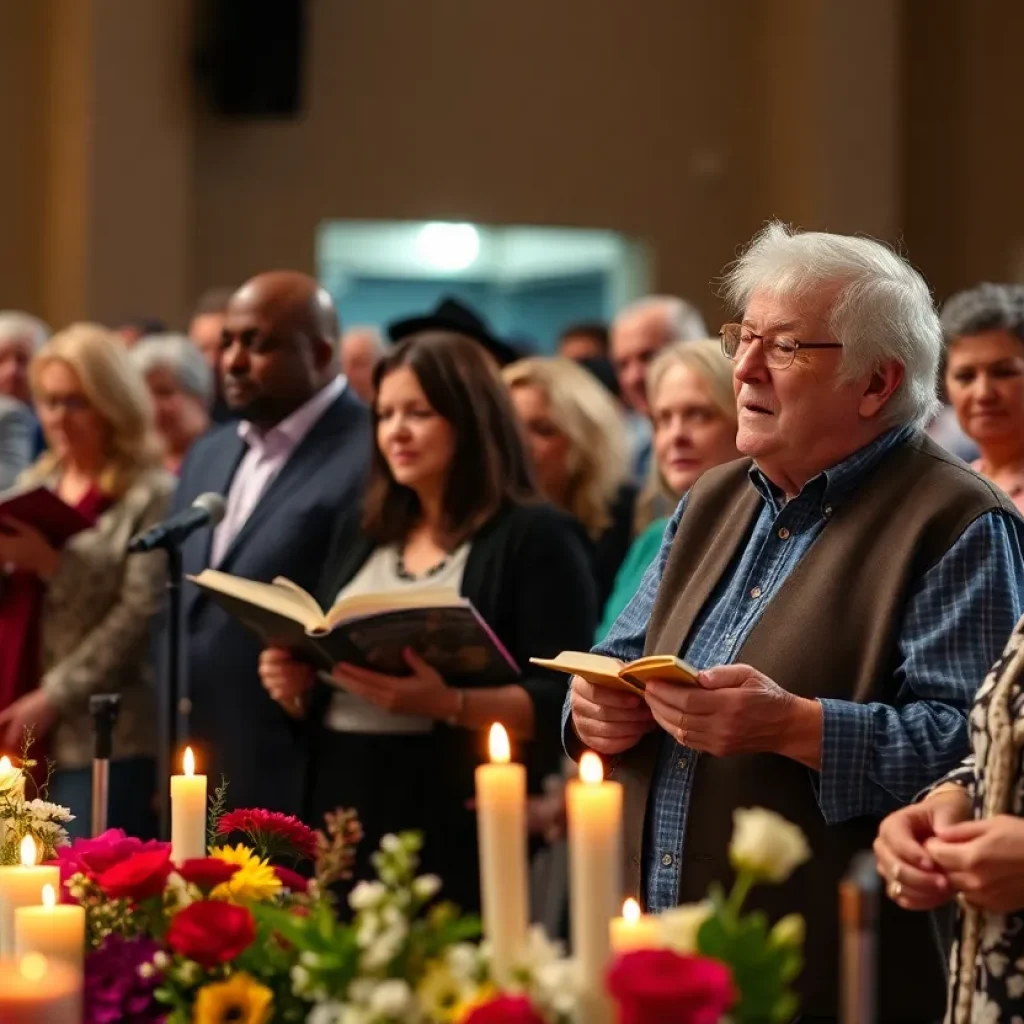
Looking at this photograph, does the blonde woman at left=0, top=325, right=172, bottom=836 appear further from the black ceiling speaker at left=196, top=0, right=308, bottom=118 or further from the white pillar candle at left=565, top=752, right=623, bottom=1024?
the black ceiling speaker at left=196, top=0, right=308, bottom=118

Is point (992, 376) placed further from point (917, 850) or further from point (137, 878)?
point (137, 878)

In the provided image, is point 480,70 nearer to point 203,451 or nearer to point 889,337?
point 203,451

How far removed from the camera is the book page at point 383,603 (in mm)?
3158

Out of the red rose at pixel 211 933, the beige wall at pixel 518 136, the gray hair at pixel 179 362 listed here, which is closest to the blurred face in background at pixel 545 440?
the gray hair at pixel 179 362

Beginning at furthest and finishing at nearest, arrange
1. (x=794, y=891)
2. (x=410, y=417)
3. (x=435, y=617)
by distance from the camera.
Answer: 1. (x=410, y=417)
2. (x=435, y=617)
3. (x=794, y=891)

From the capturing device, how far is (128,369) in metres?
4.62

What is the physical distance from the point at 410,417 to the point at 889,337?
146 cm

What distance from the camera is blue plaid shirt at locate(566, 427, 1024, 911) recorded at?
222 centimetres

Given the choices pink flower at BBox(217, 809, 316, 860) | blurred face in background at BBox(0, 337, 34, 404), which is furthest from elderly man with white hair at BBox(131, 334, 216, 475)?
pink flower at BBox(217, 809, 316, 860)

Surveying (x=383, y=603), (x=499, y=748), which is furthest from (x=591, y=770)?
(x=383, y=603)

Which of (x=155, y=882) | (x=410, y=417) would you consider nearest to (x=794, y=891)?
(x=155, y=882)

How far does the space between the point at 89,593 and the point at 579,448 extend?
3.84ft

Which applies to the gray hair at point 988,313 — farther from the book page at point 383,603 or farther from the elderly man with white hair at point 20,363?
the elderly man with white hair at point 20,363

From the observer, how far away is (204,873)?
161 cm
